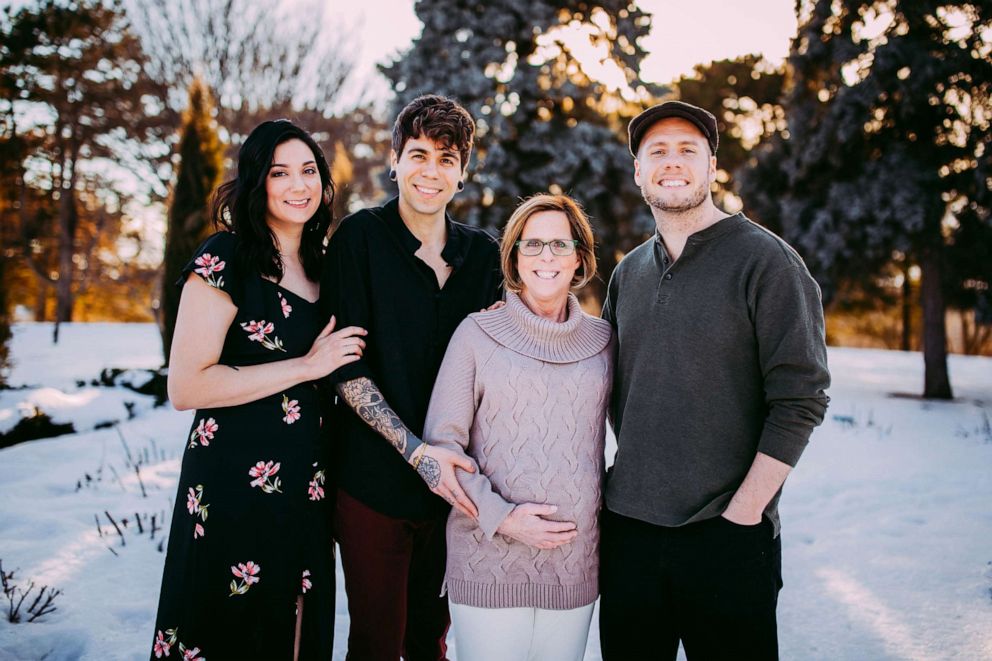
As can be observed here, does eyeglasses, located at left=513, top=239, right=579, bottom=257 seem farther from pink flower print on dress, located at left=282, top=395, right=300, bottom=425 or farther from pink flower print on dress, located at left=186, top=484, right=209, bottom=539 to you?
pink flower print on dress, located at left=186, top=484, right=209, bottom=539

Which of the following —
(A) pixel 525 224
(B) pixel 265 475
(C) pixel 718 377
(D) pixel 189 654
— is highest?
(A) pixel 525 224

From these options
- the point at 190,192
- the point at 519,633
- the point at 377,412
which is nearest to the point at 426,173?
the point at 377,412

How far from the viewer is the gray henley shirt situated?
6.33 ft

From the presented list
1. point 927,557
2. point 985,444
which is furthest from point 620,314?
point 985,444

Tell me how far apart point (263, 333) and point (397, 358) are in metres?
0.49

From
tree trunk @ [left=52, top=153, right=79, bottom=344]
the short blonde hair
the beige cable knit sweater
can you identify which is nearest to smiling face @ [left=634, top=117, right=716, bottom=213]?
the short blonde hair

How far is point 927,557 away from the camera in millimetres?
3965

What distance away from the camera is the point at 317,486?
227 cm

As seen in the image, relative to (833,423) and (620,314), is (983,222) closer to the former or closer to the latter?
(833,423)

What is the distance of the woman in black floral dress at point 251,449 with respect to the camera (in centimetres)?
209

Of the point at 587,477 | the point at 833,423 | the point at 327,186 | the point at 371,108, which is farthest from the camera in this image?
the point at 371,108

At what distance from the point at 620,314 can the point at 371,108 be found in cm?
1980

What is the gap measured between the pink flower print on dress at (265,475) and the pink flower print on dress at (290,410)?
16cm

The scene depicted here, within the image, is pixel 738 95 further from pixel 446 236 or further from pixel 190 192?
pixel 446 236
